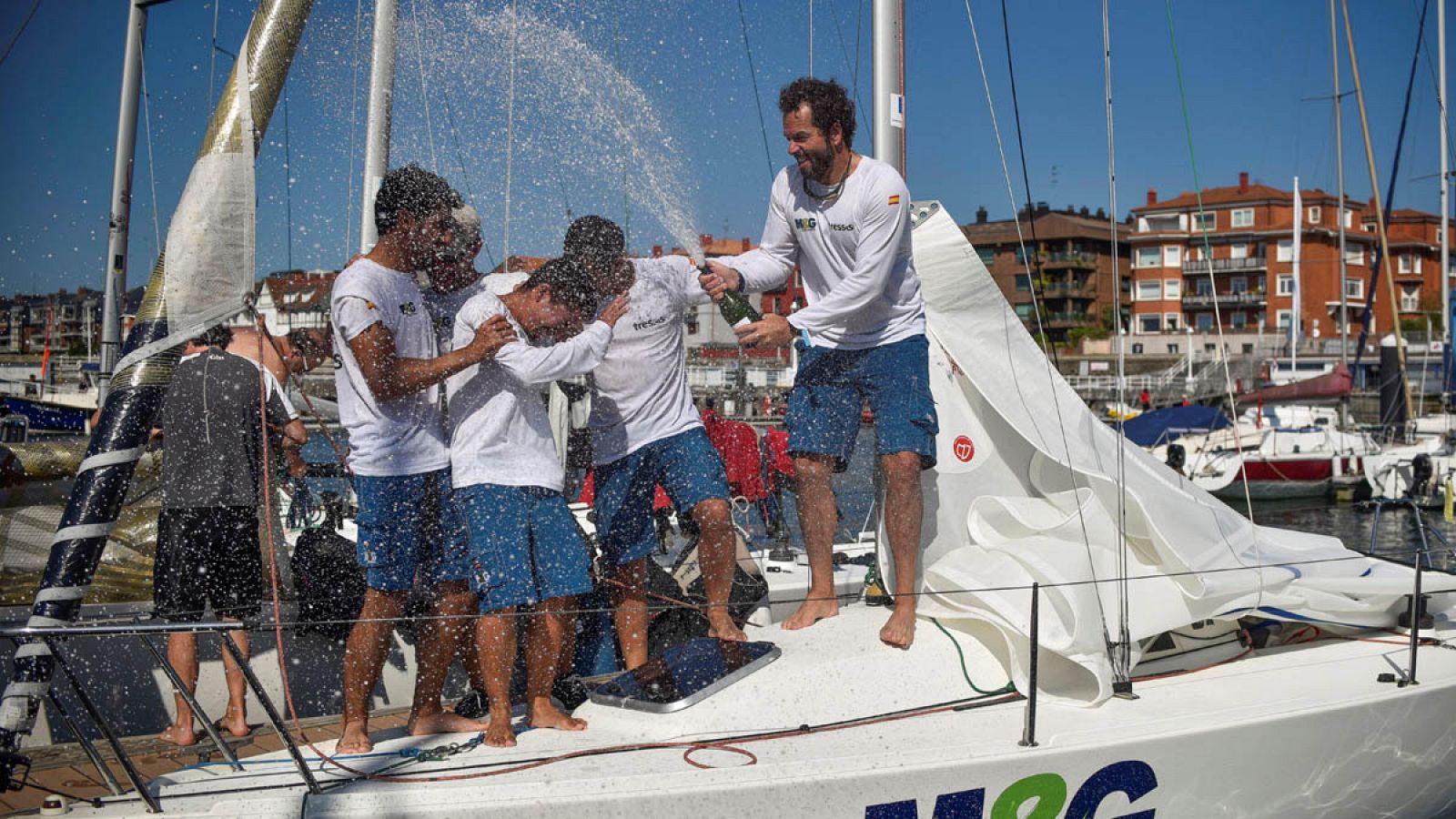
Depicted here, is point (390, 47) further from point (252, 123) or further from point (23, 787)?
point (23, 787)

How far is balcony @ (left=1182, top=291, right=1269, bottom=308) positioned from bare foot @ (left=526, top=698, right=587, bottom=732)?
65164 mm

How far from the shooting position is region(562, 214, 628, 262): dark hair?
387 cm

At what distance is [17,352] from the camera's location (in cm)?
523

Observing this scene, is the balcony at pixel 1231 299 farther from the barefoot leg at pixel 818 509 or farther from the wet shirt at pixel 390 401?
the wet shirt at pixel 390 401

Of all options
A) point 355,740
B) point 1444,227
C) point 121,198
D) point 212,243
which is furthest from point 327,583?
point 1444,227

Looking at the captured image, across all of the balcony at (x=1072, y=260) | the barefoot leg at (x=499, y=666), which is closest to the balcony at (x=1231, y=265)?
the balcony at (x=1072, y=260)

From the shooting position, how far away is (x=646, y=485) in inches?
165

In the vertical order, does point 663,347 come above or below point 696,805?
above

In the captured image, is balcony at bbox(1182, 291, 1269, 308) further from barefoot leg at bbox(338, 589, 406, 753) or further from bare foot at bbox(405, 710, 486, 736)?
barefoot leg at bbox(338, 589, 406, 753)

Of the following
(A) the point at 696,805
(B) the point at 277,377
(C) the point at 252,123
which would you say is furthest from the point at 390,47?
(A) the point at 696,805

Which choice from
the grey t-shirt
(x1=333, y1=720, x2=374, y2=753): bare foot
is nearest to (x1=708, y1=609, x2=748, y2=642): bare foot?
(x1=333, y1=720, x2=374, y2=753): bare foot

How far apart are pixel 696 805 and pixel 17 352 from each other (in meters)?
3.91

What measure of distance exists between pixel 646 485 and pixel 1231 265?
67.4 meters

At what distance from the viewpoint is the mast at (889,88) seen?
193 inches
